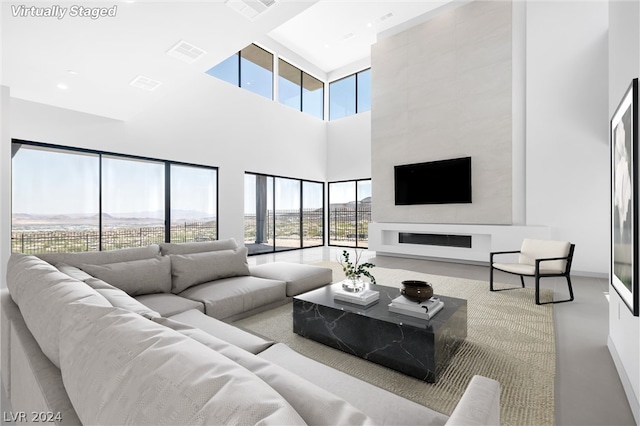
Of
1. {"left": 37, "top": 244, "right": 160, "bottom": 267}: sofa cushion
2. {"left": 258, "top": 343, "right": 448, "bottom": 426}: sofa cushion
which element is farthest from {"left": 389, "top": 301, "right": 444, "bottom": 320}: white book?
{"left": 37, "top": 244, "right": 160, "bottom": 267}: sofa cushion

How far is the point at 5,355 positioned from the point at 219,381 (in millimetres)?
1767

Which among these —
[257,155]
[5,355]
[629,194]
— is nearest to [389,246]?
[257,155]

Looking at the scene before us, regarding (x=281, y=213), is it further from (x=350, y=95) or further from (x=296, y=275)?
(x=296, y=275)

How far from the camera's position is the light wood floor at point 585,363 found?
1.63m

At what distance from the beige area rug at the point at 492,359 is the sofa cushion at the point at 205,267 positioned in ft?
1.86

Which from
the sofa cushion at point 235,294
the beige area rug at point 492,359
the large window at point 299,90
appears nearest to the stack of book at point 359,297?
the beige area rug at point 492,359

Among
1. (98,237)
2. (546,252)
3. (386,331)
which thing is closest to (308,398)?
(386,331)

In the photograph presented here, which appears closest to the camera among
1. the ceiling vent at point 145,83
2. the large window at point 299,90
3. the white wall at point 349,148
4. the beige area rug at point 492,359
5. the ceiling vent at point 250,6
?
the beige area rug at point 492,359

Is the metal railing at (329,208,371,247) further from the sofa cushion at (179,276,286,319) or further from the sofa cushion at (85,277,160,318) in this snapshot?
the sofa cushion at (85,277,160,318)

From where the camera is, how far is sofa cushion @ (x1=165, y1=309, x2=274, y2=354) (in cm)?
157

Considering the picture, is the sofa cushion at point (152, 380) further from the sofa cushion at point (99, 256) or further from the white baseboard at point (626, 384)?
the white baseboard at point (626, 384)

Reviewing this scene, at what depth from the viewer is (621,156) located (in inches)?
71.5

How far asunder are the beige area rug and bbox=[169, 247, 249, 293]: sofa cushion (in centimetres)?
57

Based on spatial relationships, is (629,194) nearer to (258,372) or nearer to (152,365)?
(258,372)
